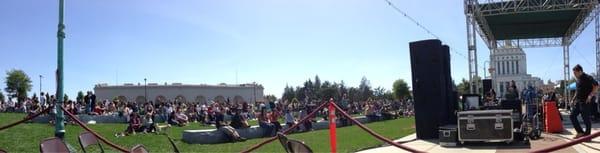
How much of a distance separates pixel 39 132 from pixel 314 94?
10446 centimetres

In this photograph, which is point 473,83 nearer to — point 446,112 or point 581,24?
point 581,24

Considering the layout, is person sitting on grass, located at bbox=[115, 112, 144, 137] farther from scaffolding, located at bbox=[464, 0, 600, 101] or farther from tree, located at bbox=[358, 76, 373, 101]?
tree, located at bbox=[358, 76, 373, 101]

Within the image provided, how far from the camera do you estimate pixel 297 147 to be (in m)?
5.52

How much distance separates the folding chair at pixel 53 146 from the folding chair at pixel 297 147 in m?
2.71

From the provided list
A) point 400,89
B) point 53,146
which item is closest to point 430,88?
point 53,146

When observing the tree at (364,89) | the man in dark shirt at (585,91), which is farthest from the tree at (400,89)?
the man in dark shirt at (585,91)

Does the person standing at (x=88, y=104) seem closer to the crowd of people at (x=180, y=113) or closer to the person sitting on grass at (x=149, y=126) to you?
the crowd of people at (x=180, y=113)

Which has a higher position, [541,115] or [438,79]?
[438,79]

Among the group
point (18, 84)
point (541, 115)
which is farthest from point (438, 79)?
point (18, 84)

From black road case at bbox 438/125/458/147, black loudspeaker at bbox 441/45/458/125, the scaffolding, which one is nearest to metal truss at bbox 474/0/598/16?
the scaffolding

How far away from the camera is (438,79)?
14.6 metres

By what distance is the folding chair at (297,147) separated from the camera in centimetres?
539

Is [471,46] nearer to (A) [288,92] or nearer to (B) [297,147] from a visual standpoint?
(B) [297,147]

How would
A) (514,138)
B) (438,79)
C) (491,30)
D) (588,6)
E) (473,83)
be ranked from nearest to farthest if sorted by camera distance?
(514,138)
(438,79)
(588,6)
(473,83)
(491,30)
